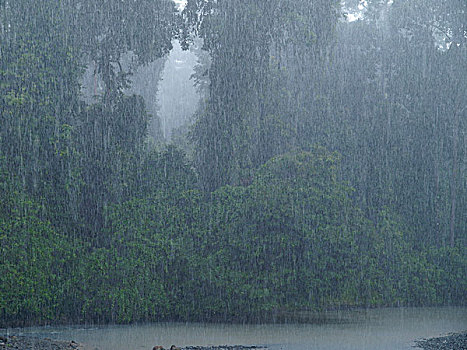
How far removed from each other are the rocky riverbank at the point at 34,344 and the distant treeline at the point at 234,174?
2900 mm

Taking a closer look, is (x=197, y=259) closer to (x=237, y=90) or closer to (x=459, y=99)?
(x=237, y=90)

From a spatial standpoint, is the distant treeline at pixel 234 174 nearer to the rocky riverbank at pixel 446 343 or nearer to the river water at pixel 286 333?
the river water at pixel 286 333

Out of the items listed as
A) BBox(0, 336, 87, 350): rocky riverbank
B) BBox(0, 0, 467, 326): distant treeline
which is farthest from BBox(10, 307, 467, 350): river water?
BBox(0, 0, 467, 326): distant treeline

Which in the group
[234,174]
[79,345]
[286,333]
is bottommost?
[79,345]

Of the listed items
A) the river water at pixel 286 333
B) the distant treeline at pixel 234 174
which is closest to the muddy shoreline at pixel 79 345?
the river water at pixel 286 333

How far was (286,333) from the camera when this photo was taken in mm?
17312

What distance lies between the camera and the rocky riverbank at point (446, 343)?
14.8m

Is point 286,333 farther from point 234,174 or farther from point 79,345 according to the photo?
point 234,174

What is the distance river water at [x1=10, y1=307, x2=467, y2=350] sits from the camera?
50.8 feet

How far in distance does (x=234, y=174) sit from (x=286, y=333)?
6464 mm

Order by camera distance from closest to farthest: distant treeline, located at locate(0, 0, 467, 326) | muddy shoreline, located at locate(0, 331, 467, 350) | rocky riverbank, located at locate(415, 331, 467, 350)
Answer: muddy shoreline, located at locate(0, 331, 467, 350), rocky riverbank, located at locate(415, 331, 467, 350), distant treeline, located at locate(0, 0, 467, 326)

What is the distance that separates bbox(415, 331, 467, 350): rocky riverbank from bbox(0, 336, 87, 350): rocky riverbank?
7.13 metres

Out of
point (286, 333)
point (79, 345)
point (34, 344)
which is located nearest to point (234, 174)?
point (286, 333)

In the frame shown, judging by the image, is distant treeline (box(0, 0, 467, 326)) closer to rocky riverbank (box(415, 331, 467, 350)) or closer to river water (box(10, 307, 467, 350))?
river water (box(10, 307, 467, 350))
